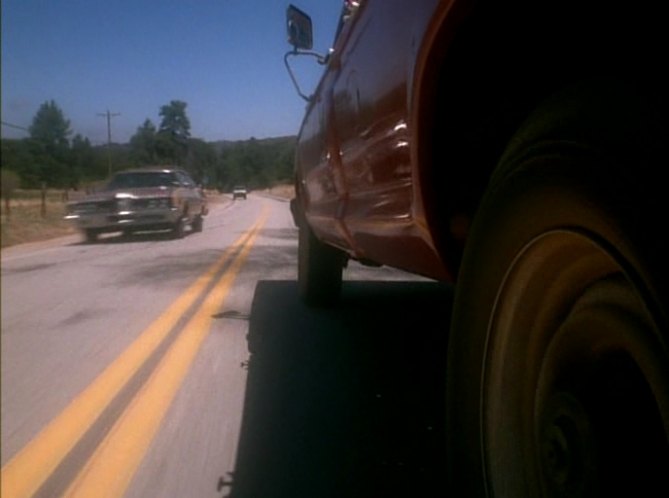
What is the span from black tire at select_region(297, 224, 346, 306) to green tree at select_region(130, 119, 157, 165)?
1757mm

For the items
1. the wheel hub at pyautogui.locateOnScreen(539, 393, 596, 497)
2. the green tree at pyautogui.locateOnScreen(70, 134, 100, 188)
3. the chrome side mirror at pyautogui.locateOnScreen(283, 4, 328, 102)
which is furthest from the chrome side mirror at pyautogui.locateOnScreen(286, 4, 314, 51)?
the wheel hub at pyautogui.locateOnScreen(539, 393, 596, 497)

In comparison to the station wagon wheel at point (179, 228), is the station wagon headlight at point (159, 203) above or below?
above

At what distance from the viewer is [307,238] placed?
632cm

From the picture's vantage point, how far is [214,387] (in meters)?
4.25

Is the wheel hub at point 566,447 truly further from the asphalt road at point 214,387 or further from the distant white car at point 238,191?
the distant white car at point 238,191

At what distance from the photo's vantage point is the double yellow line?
9.48 ft

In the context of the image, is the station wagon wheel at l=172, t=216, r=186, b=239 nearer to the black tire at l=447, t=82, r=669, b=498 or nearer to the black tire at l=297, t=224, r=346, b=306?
the black tire at l=297, t=224, r=346, b=306

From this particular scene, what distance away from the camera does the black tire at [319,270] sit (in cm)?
618

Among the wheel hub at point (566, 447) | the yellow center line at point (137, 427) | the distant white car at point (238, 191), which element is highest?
the distant white car at point (238, 191)

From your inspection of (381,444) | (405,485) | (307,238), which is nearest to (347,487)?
(405,485)

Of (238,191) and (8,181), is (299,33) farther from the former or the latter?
(238,191)

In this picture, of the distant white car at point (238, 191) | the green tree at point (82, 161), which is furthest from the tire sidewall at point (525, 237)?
the distant white car at point (238, 191)

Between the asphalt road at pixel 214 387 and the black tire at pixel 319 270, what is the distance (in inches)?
5.6

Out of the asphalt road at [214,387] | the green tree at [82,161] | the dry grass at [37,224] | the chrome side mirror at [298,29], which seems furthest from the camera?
the dry grass at [37,224]
